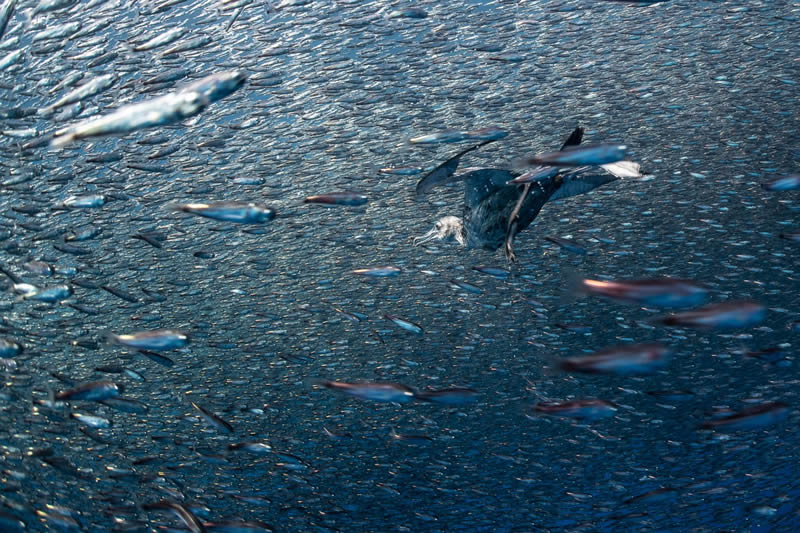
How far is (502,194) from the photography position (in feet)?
13.6

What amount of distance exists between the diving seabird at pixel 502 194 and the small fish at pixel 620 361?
1.58 m

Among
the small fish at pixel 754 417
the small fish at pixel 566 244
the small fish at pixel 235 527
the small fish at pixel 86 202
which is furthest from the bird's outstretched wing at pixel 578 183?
the small fish at pixel 86 202

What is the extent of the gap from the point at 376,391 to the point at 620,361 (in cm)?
149

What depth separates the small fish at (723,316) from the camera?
218 cm

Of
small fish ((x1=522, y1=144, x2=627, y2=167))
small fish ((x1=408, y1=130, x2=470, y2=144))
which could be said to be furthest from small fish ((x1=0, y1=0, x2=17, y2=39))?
small fish ((x1=522, y1=144, x2=627, y2=167))

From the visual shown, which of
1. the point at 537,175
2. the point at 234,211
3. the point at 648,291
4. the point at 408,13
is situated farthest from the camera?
the point at 408,13

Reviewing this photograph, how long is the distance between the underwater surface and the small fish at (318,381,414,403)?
2.53 meters

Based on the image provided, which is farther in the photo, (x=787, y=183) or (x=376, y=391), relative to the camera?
(x=787, y=183)

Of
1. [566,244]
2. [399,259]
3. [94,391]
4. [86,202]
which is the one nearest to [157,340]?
[94,391]

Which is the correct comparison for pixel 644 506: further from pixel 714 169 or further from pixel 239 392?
pixel 239 392

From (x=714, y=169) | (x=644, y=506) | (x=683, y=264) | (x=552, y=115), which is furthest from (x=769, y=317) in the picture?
(x=552, y=115)

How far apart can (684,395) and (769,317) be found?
7.37 meters

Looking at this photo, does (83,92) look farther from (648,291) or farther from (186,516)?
(648,291)

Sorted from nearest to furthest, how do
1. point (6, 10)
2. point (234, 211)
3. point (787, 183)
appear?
point (234, 211), point (6, 10), point (787, 183)
